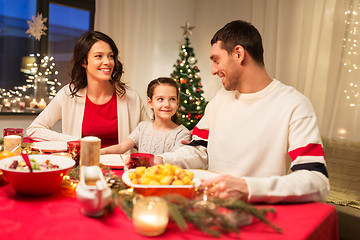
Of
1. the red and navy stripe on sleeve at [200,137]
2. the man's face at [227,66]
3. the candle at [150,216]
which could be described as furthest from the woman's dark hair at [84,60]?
the candle at [150,216]

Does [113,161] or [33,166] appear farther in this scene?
[113,161]

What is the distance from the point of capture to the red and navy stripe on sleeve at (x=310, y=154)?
48.8 inches

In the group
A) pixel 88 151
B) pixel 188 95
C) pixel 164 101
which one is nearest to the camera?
pixel 88 151

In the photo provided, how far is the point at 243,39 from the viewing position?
1676 mm

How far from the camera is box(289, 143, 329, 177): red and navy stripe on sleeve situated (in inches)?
48.8

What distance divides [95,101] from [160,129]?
64 centimetres

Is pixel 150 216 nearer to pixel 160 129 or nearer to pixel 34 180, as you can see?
pixel 34 180

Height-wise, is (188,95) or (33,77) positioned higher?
(33,77)

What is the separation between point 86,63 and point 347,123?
300cm

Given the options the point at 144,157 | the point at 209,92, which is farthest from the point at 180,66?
the point at 144,157

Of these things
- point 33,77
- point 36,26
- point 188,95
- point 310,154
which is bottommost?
point 310,154

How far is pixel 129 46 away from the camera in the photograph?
4.88m

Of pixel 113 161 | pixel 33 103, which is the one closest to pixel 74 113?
pixel 113 161

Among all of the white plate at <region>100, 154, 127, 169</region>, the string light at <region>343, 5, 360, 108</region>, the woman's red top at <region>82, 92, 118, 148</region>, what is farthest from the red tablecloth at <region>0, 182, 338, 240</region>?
the string light at <region>343, 5, 360, 108</region>
